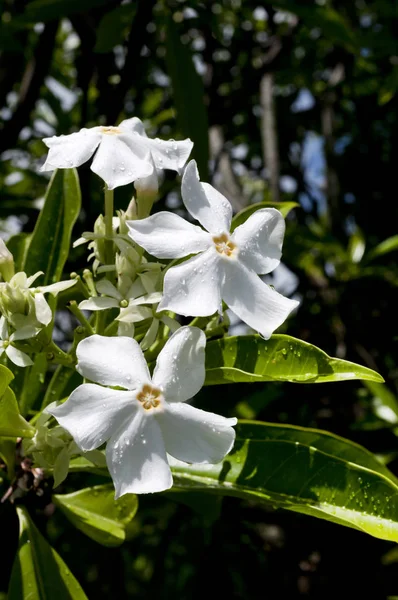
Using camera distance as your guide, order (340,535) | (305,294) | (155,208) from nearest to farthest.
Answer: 1. (155,208)
2. (340,535)
3. (305,294)

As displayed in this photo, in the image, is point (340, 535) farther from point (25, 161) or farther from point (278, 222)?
point (25, 161)

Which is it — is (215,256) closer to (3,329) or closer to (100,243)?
(100,243)

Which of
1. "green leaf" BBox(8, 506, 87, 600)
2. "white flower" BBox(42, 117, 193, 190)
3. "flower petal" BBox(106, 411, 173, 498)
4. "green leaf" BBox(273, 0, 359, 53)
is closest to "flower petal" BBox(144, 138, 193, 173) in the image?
"white flower" BBox(42, 117, 193, 190)

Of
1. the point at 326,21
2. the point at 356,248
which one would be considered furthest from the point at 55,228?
the point at 356,248

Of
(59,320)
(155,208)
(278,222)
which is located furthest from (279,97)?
(278,222)

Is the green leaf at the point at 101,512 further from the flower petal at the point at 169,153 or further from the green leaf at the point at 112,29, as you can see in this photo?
the green leaf at the point at 112,29

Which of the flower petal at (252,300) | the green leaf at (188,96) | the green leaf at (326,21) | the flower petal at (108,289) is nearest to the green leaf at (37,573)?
the flower petal at (108,289)

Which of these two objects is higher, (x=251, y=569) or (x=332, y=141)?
(x=332, y=141)
